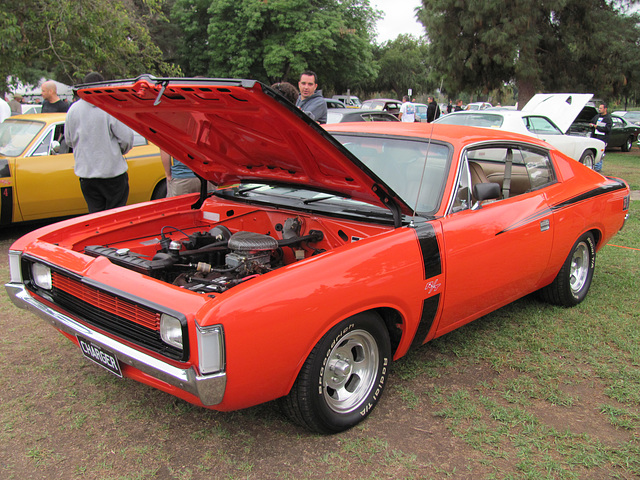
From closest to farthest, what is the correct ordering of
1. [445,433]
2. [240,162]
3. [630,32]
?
[445,433]
[240,162]
[630,32]

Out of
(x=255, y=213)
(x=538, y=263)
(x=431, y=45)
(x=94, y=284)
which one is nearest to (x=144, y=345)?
(x=94, y=284)

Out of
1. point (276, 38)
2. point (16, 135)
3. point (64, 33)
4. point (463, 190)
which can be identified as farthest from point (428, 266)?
point (276, 38)

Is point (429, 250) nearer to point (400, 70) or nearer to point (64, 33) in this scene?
point (64, 33)

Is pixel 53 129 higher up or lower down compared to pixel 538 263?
higher up

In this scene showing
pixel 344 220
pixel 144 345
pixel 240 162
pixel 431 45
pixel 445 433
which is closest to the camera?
pixel 144 345

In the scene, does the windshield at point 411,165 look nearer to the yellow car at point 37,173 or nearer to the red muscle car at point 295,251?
the red muscle car at point 295,251

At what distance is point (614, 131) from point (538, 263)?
17.7m

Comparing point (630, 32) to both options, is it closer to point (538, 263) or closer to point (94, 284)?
point (538, 263)

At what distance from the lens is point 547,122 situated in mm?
11531

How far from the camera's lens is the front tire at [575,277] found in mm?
4340

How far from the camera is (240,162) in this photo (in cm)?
377

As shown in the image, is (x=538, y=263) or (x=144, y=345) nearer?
(x=144, y=345)

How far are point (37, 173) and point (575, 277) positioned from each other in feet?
20.2

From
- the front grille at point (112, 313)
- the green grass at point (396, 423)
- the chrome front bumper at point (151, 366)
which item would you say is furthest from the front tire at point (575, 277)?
the front grille at point (112, 313)
